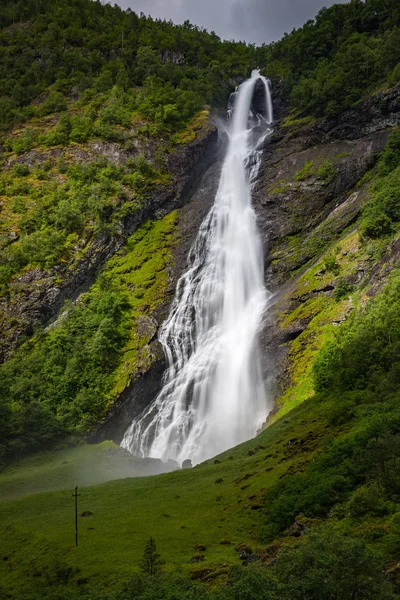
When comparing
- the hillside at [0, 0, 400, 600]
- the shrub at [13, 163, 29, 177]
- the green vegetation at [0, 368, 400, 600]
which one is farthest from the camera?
the shrub at [13, 163, 29, 177]

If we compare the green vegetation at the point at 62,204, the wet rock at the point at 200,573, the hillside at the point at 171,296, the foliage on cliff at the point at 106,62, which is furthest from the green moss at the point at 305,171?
the wet rock at the point at 200,573

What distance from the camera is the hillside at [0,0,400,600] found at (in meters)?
19.3

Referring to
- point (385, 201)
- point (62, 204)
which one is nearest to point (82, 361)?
point (62, 204)

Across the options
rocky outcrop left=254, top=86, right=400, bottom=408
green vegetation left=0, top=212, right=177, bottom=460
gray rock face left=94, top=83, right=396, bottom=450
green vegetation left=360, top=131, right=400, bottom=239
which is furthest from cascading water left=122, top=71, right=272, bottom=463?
green vegetation left=360, top=131, right=400, bottom=239

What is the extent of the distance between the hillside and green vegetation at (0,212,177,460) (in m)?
0.25

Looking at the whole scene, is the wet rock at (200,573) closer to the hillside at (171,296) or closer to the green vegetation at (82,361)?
the hillside at (171,296)

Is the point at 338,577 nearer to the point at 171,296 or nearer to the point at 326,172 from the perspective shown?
the point at 171,296

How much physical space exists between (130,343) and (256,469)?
31.3m

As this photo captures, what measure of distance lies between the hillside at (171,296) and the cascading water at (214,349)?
2026 mm

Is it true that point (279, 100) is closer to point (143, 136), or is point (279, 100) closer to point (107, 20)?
point (143, 136)

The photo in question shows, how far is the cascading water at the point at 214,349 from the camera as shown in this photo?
148 feet

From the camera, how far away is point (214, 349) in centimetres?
5294

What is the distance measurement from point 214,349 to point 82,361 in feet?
50.4

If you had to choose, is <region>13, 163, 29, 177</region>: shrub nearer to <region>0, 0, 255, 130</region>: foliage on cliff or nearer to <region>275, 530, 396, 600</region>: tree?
<region>0, 0, 255, 130</region>: foliage on cliff
